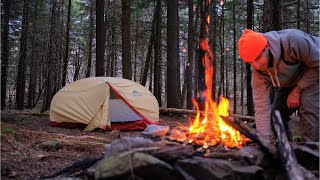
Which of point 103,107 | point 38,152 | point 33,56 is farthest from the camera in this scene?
point 33,56

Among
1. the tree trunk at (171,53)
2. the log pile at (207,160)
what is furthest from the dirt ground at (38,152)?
the tree trunk at (171,53)

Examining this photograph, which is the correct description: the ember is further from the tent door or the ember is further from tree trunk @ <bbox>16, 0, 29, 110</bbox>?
tree trunk @ <bbox>16, 0, 29, 110</bbox>

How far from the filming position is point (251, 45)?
378 cm

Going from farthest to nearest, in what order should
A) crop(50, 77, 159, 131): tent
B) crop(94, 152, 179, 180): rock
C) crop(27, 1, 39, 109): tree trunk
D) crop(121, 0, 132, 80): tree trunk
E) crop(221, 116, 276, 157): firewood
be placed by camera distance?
1. crop(27, 1, 39, 109): tree trunk
2. crop(121, 0, 132, 80): tree trunk
3. crop(50, 77, 159, 131): tent
4. crop(221, 116, 276, 157): firewood
5. crop(94, 152, 179, 180): rock

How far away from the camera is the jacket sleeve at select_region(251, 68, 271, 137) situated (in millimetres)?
4230

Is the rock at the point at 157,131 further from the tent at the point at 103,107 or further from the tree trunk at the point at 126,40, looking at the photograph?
the tree trunk at the point at 126,40

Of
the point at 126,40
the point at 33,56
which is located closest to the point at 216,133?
the point at 126,40

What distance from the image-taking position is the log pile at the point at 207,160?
10.4 ft

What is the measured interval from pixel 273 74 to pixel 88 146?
4079mm

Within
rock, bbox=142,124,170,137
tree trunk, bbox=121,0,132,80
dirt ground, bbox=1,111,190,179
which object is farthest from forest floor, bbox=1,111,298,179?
tree trunk, bbox=121,0,132,80

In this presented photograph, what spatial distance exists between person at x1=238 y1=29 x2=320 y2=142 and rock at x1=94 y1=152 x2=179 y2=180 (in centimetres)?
153

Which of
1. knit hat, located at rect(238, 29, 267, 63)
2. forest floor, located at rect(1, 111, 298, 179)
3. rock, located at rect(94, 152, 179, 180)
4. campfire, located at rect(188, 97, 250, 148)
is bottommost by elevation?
forest floor, located at rect(1, 111, 298, 179)

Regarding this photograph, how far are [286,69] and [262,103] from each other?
21.5 inches

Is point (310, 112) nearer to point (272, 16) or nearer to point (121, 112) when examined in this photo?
point (272, 16)
